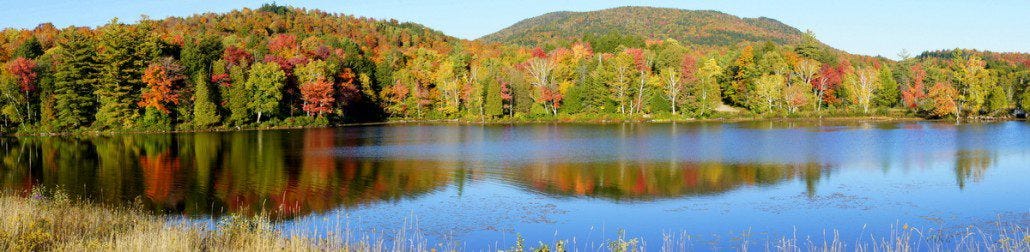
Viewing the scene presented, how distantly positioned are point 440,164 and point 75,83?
33877mm

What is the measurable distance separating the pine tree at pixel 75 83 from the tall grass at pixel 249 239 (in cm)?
3767

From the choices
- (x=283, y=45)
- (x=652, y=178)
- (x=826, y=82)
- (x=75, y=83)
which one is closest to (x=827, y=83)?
(x=826, y=82)

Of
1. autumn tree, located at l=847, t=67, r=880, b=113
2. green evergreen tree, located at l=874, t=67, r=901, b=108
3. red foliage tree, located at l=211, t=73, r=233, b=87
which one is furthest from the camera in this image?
green evergreen tree, located at l=874, t=67, r=901, b=108

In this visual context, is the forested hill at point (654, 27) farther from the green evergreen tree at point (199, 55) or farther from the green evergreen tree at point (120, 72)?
the green evergreen tree at point (120, 72)

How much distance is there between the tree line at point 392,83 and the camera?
161 feet

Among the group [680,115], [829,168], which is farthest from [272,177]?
[680,115]

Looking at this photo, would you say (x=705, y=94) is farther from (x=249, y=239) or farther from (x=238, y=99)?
(x=249, y=239)

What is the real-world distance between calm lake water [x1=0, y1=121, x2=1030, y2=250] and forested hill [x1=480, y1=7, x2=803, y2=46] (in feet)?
346

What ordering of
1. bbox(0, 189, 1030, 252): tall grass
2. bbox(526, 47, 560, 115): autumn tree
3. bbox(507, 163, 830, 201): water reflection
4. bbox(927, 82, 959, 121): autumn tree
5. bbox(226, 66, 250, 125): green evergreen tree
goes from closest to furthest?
bbox(0, 189, 1030, 252): tall grass
bbox(507, 163, 830, 201): water reflection
bbox(226, 66, 250, 125): green evergreen tree
bbox(927, 82, 959, 121): autumn tree
bbox(526, 47, 560, 115): autumn tree

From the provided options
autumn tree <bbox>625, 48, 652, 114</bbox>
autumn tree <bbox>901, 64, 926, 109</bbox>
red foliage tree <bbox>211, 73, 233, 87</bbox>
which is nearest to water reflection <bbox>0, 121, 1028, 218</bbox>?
red foliage tree <bbox>211, 73, 233, 87</bbox>

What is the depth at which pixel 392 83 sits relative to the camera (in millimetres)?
70000

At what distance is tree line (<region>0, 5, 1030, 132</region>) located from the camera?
49.0m

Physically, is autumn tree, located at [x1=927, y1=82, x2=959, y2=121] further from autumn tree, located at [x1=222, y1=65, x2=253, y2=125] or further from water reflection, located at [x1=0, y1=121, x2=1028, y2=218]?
autumn tree, located at [x1=222, y1=65, x2=253, y2=125]

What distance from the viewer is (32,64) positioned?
1918 inches
